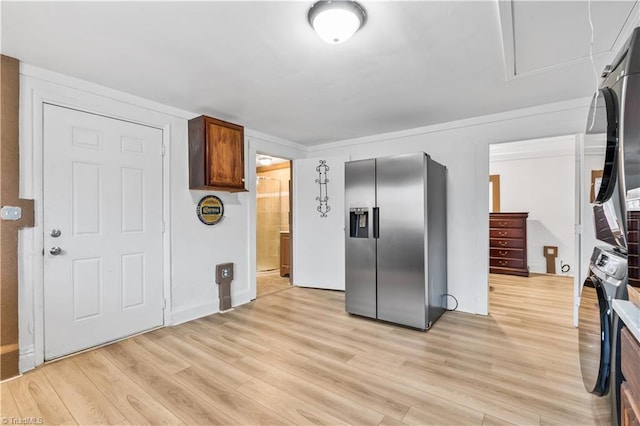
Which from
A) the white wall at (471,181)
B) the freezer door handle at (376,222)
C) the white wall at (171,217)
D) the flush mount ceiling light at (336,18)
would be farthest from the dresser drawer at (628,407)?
the white wall at (171,217)

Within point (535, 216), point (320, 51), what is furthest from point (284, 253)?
point (535, 216)

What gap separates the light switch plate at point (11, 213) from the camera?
81.5 inches

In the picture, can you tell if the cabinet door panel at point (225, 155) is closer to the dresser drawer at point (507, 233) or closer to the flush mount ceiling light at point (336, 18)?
the flush mount ceiling light at point (336, 18)

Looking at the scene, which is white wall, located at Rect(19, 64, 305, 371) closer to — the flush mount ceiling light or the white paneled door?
the white paneled door

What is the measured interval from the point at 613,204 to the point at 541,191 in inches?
215

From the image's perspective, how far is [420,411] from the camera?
67.6 inches

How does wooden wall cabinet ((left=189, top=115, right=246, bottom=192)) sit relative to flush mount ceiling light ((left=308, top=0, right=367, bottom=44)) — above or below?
below

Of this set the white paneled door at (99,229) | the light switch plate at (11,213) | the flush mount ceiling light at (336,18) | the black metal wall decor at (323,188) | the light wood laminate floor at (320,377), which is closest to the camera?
the flush mount ceiling light at (336,18)

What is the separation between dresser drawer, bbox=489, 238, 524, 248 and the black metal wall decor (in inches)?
133

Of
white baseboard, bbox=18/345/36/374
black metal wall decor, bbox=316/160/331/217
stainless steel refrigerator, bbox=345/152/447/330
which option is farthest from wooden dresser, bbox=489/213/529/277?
white baseboard, bbox=18/345/36/374

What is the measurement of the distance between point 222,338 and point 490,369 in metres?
2.27

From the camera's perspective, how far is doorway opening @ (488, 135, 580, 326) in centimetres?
517

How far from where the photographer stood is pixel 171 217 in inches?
121

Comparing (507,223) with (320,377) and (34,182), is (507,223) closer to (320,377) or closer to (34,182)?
(320,377)
